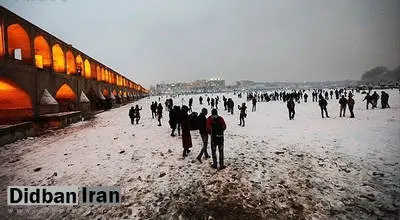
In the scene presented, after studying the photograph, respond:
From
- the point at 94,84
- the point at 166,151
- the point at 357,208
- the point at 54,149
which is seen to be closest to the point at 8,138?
the point at 54,149

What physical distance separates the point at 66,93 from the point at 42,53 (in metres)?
6.57

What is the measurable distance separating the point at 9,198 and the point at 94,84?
29.5m

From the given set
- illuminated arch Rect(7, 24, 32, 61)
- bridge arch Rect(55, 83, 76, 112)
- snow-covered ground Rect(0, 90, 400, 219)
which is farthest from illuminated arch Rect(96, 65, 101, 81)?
snow-covered ground Rect(0, 90, 400, 219)

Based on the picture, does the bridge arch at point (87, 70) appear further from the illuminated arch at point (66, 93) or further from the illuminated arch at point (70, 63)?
the illuminated arch at point (66, 93)

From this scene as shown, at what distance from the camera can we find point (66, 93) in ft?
86.1

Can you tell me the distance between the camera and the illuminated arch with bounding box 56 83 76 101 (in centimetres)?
2505

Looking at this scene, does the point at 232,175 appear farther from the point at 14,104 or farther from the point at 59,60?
the point at 59,60

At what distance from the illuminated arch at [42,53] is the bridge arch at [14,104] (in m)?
4.24

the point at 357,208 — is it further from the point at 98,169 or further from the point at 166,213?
the point at 98,169

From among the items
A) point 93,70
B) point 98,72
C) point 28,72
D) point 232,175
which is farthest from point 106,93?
point 232,175

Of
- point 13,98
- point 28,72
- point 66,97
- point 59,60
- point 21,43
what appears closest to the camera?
point 28,72

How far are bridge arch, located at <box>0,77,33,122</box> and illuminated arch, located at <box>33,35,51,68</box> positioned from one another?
4.24 meters

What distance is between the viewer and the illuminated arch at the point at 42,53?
65.9 feet

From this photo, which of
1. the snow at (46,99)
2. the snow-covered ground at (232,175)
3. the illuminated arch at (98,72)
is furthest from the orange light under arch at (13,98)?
the illuminated arch at (98,72)
